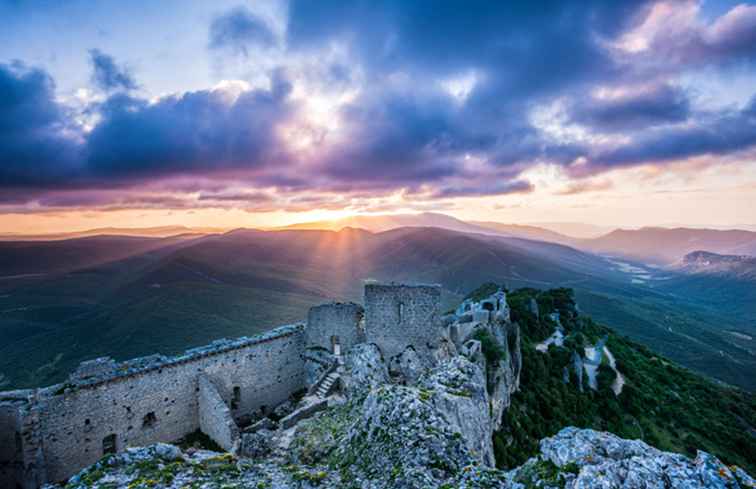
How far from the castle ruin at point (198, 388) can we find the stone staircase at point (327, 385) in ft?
0.22

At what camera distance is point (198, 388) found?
920 inches

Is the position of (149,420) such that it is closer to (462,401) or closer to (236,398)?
(236,398)

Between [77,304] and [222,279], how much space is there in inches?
1847

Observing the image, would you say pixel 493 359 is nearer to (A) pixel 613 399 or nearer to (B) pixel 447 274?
(A) pixel 613 399

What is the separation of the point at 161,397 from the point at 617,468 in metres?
22.5

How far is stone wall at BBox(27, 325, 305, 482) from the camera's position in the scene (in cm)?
1886

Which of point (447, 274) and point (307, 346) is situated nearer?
point (307, 346)

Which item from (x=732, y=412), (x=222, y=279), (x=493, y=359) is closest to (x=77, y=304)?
(x=222, y=279)

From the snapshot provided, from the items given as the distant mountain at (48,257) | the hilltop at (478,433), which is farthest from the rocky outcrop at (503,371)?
the distant mountain at (48,257)

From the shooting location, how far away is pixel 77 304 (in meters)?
108

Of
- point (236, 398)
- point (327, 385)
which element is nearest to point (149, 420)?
point (236, 398)

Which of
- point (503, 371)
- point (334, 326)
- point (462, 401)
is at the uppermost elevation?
point (462, 401)

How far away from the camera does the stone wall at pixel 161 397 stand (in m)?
18.9

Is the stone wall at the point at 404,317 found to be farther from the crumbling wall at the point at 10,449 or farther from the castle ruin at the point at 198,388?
the crumbling wall at the point at 10,449
